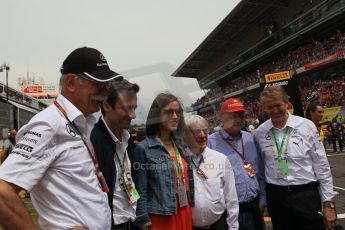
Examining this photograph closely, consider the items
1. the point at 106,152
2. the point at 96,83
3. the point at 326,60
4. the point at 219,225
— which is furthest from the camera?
the point at 326,60

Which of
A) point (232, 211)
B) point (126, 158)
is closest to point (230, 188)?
point (232, 211)

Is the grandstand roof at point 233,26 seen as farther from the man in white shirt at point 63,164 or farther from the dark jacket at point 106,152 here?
the man in white shirt at point 63,164

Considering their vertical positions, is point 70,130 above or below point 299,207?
above

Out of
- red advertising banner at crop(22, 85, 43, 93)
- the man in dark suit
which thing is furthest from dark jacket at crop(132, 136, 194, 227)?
red advertising banner at crop(22, 85, 43, 93)

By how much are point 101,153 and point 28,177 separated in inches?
25.9

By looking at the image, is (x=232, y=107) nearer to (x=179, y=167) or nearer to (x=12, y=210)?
(x=179, y=167)

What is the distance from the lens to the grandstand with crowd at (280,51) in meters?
22.1

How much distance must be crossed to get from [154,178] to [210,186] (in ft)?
1.68

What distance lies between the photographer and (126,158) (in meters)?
2.20

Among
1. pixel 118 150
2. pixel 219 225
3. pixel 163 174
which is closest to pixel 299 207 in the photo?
pixel 219 225

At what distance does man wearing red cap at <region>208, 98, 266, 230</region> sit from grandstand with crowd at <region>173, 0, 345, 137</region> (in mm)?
9372

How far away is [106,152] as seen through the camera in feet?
6.35

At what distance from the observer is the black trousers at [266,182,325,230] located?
282 cm

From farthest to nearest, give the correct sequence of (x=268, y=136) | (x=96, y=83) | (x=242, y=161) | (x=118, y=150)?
(x=268, y=136)
(x=242, y=161)
(x=118, y=150)
(x=96, y=83)
